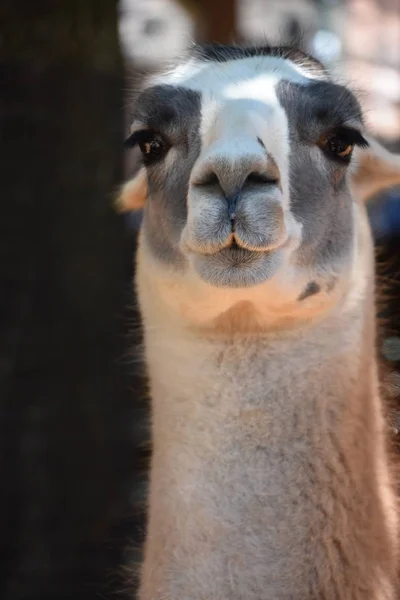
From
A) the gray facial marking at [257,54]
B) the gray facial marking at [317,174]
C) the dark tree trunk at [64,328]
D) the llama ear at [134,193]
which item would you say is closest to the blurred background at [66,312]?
the dark tree trunk at [64,328]

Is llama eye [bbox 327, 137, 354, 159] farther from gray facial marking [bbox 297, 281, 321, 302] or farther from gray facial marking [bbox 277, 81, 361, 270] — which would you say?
gray facial marking [bbox 297, 281, 321, 302]

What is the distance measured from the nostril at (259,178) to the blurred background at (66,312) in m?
2.41

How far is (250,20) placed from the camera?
6.02m

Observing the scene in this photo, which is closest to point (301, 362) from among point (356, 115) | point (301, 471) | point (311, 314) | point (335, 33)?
point (311, 314)

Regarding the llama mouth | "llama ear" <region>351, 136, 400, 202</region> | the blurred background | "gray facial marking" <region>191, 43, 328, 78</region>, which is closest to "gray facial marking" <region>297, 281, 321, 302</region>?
the llama mouth

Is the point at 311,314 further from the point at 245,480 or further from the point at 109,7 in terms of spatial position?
the point at 109,7

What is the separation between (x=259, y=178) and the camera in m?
2.00

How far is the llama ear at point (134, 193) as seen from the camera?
2.77 metres

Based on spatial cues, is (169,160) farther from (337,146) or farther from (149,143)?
(337,146)

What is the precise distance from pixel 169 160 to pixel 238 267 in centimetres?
48

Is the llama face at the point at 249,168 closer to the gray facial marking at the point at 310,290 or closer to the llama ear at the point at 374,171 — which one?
the gray facial marking at the point at 310,290

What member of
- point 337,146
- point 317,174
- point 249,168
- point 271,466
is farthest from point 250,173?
point 271,466

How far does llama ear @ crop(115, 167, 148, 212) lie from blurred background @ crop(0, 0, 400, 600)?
149 cm

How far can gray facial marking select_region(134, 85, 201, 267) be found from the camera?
230cm
